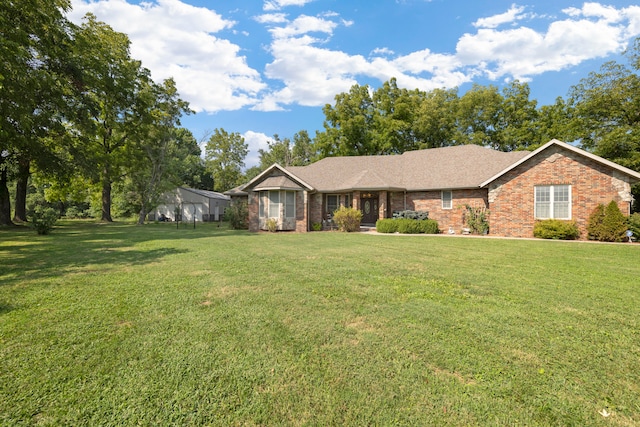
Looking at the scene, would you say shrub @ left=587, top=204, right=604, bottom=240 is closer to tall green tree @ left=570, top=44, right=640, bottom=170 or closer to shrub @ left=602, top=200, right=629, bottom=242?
shrub @ left=602, top=200, right=629, bottom=242

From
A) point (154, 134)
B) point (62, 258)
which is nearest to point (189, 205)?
point (154, 134)

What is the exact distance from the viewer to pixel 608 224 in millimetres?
13508

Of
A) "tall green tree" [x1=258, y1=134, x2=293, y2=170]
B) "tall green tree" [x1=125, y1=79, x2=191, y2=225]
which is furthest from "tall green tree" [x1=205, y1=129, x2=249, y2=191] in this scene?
"tall green tree" [x1=125, y1=79, x2=191, y2=225]

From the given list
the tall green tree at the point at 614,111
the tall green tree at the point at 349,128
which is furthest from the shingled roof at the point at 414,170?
the tall green tree at the point at 349,128

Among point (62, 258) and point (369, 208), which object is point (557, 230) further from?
point (62, 258)

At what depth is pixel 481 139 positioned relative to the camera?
101 ft

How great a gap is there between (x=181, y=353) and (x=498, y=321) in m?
4.11

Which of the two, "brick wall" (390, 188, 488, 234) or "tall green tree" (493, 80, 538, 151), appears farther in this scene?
"tall green tree" (493, 80, 538, 151)

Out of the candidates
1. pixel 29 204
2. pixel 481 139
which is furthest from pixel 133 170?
pixel 481 139

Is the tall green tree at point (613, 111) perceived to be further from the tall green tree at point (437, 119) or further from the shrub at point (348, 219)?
the shrub at point (348, 219)

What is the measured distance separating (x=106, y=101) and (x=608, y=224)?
33.0 meters

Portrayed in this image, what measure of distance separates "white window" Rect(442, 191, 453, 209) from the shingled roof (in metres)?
0.63

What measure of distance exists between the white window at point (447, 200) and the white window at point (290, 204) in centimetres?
1029

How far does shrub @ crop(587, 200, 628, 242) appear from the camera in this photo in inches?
524
